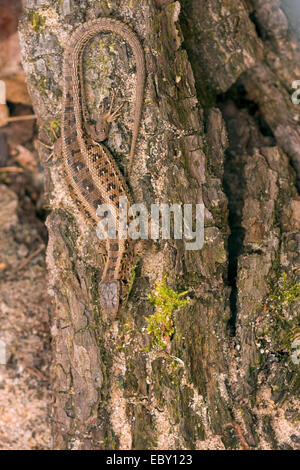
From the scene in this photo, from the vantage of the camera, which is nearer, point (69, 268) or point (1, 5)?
point (69, 268)

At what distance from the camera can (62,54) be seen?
5148 millimetres

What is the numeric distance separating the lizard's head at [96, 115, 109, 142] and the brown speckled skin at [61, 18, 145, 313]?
0.31ft

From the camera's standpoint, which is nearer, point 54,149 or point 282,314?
point 282,314

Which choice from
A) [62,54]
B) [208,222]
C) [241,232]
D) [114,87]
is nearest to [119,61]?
[114,87]

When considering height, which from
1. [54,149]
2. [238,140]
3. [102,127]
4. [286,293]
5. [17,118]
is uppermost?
[17,118]

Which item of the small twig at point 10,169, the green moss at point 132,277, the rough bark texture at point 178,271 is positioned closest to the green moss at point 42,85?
the rough bark texture at point 178,271

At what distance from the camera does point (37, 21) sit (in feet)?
16.8

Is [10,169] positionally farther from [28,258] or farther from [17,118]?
[28,258]

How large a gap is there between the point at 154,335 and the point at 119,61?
3201mm

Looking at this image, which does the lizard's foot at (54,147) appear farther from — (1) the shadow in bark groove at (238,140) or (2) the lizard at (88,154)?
(1) the shadow in bark groove at (238,140)

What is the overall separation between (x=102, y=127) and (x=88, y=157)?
39cm

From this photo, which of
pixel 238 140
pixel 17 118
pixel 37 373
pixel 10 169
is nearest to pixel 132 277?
pixel 37 373

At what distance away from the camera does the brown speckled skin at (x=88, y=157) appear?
5.01 m

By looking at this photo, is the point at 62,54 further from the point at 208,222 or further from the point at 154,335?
the point at 154,335
